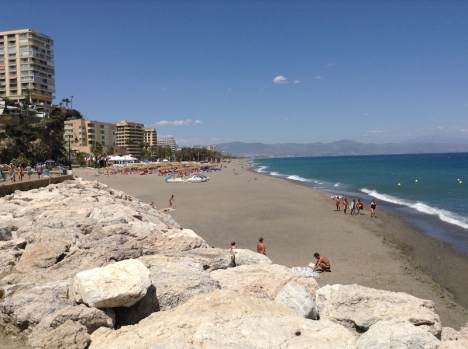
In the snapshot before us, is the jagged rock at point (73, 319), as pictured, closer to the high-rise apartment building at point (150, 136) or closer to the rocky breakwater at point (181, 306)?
the rocky breakwater at point (181, 306)

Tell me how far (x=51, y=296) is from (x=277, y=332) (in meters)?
3.00

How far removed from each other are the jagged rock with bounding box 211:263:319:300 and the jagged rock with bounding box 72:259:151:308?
1.48 metres

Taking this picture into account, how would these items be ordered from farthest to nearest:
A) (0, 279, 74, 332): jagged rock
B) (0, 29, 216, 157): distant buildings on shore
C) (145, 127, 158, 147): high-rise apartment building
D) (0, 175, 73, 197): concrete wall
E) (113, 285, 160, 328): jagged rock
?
(145, 127, 158, 147): high-rise apartment building, (0, 29, 216, 157): distant buildings on shore, (0, 175, 73, 197): concrete wall, (113, 285, 160, 328): jagged rock, (0, 279, 74, 332): jagged rock

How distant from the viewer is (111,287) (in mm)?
4539

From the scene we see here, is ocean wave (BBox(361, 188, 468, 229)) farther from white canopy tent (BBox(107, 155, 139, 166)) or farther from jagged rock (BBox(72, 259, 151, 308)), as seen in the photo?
white canopy tent (BBox(107, 155, 139, 166))

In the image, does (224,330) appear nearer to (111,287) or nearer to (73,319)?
(111,287)

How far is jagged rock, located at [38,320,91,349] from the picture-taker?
13.3ft

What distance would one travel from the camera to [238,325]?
4230mm

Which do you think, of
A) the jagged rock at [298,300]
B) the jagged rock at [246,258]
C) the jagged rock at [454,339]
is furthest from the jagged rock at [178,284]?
the jagged rock at [454,339]

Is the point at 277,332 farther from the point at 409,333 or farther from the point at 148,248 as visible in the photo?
the point at 148,248

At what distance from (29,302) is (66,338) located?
955mm

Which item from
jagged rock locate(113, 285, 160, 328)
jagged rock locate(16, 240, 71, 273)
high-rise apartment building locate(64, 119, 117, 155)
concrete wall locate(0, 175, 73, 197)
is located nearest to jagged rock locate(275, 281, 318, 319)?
jagged rock locate(113, 285, 160, 328)

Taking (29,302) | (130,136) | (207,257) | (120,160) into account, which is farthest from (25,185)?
(130,136)

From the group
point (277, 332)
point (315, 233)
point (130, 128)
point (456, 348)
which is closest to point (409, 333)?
point (456, 348)
